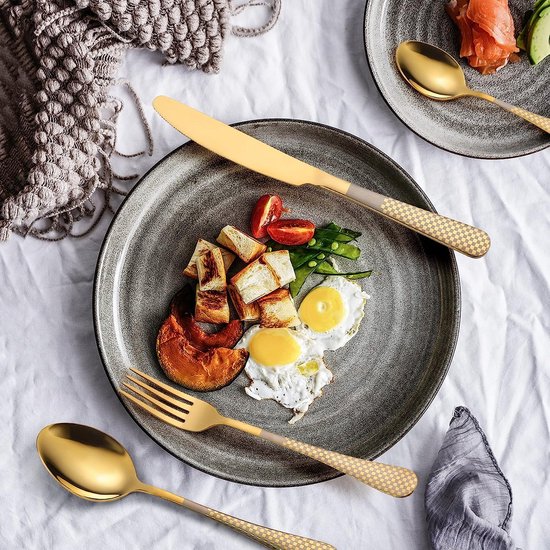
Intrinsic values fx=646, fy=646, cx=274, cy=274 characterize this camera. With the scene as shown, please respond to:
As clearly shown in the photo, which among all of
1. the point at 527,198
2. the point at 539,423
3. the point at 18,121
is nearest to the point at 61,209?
the point at 18,121

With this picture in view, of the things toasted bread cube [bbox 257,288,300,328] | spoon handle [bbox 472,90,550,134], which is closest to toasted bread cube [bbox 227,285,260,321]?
toasted bread cube [bbox 257,288,300,328]

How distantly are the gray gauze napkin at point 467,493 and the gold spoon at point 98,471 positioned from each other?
0.76ft

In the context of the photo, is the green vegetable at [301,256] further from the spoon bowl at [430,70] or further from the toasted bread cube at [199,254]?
the spoon bowl at [430,70]

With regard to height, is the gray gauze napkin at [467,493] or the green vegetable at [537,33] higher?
the green vegetable at [537,33]

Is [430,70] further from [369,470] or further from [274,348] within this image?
[369,470]

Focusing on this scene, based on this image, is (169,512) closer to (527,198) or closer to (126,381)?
(126,381)

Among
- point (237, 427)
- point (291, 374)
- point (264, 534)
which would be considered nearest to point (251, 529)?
point (264, 534)

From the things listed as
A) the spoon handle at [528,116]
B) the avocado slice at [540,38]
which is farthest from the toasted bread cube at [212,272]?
the avocado slice at [540,38]

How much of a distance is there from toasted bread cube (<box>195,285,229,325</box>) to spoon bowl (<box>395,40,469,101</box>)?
22.9 inches

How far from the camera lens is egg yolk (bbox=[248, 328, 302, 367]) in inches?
50.4

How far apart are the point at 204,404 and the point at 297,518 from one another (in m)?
0.32

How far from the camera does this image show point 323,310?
1.30 meters

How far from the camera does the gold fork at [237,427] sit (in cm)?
123

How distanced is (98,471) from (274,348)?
1.39 ft
